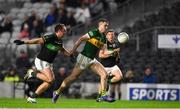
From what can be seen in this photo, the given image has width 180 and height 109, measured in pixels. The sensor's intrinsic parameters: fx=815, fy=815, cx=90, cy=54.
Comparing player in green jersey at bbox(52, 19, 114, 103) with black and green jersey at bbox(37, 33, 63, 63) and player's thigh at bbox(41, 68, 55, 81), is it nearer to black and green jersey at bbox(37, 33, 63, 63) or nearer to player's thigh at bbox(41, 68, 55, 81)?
player's thigh at bbox(41, 68, 55, 81)

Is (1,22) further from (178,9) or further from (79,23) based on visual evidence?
(178,9)

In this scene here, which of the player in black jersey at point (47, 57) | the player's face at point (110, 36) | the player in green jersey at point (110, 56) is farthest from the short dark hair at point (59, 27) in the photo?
the player's face at point (110, 36)

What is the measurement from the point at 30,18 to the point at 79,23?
7.27ft

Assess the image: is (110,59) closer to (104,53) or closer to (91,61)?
(104,53)

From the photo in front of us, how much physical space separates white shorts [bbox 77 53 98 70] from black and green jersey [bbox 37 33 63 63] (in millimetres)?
773

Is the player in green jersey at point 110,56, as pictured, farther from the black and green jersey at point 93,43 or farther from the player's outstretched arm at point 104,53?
the black and green jersey at point 93,43

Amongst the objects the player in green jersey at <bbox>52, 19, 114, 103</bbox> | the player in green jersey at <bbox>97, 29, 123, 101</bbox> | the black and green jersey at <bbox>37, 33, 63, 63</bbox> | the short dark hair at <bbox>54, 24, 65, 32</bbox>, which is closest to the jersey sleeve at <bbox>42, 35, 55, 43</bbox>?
the black and green jersey at <bbox>37, 33, 63, 63</bbox>

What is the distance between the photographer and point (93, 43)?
943 inches

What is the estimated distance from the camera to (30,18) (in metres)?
36.3

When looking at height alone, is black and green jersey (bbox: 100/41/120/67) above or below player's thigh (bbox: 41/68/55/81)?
above

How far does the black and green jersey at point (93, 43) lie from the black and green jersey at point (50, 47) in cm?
92

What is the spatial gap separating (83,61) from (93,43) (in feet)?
2.14

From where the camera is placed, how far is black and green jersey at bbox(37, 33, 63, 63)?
915 inches

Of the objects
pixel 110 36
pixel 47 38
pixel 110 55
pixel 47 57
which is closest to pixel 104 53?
pixel 110 55
